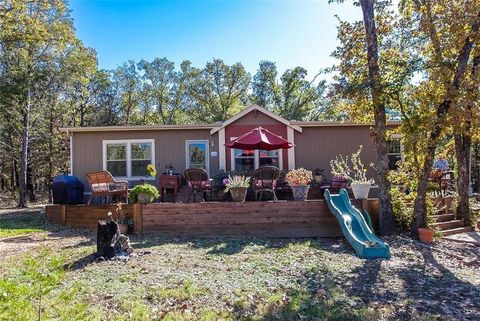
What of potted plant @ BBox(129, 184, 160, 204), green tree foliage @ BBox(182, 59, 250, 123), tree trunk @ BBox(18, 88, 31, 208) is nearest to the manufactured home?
potted plant @ BBox(129, 184, 160, 204)

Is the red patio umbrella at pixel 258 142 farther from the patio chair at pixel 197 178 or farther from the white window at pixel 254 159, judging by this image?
the white window at pixel 254 159

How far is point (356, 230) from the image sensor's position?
638cm

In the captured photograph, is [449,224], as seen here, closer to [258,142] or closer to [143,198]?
[258,142]

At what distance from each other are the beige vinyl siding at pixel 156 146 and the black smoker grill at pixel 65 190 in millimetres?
967

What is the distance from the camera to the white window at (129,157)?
451 inches

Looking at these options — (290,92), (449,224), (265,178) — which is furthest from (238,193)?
(290,92)

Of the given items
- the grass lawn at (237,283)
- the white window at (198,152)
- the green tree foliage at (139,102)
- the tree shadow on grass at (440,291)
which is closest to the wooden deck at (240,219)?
the grass lawn at (237,283)

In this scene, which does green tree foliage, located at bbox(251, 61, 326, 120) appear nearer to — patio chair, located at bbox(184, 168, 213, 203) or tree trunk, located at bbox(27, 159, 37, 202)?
tree trunk, located at bbox(27, 159, 37, 202)

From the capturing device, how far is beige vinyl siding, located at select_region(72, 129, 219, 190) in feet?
37.4

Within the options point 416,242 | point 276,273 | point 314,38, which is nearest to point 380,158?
point 416,242

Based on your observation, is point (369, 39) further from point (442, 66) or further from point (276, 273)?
point (276, 273)

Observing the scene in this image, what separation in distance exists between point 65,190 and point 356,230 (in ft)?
25.7

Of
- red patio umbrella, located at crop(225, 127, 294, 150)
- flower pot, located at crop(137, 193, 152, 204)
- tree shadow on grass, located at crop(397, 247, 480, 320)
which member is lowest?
tree shadow on grass, located at crop(397, 247, 480, 320)

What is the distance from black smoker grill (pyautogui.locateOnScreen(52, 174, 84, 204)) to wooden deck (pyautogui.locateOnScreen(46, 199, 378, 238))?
13.3 feet
